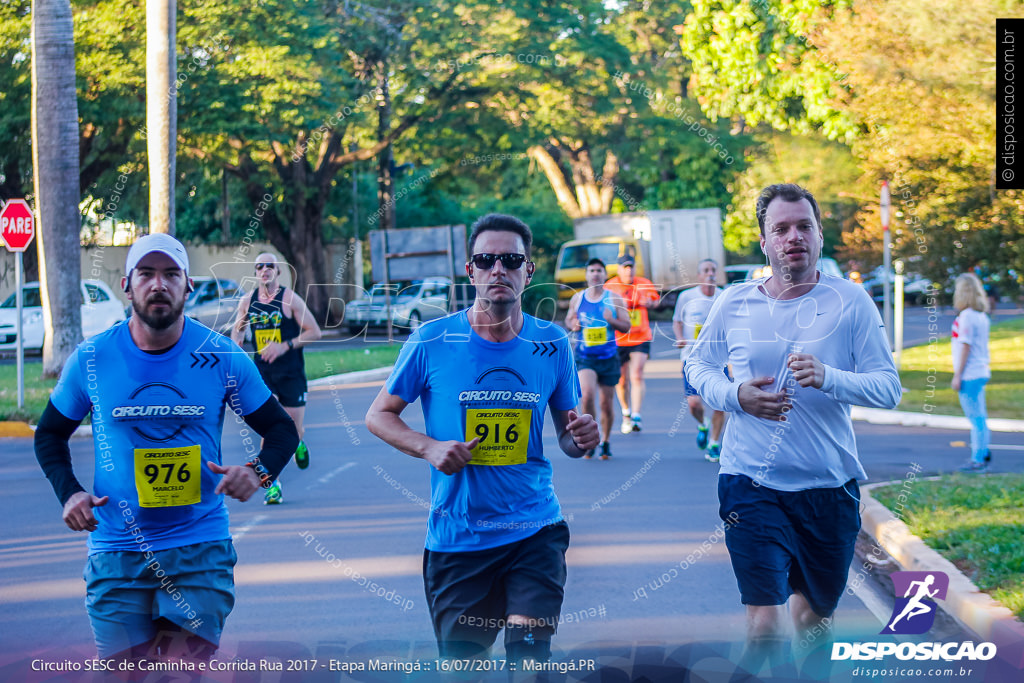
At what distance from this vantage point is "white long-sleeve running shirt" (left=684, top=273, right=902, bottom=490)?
14.3 ft

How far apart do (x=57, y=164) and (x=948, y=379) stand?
1442cm

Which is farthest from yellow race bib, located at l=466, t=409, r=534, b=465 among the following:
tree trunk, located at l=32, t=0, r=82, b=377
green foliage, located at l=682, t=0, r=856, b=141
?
tree trunk, located at l=32, t=0, r=82, b=377

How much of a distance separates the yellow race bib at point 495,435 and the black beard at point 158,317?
1.01 meters

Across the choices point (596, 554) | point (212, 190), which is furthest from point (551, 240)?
point (596, 554)

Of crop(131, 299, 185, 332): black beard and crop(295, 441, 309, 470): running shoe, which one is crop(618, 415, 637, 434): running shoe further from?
crop(131, 299, 185, 332): black beard

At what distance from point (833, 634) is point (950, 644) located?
938 mm

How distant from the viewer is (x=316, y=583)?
23.0 feet

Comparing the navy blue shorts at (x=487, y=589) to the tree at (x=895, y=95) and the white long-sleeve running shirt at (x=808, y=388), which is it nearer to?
the white long-sleeve running shirt at (x=808, y=388)

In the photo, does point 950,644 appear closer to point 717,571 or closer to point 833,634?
point 833,634

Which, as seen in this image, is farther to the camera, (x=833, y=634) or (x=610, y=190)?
(x=610, y=190)

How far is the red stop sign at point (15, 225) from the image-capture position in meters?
15.5

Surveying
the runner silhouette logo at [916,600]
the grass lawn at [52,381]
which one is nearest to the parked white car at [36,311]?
the grass lawn at [52,381]

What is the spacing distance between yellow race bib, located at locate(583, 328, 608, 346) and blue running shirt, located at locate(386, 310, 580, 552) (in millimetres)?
7621

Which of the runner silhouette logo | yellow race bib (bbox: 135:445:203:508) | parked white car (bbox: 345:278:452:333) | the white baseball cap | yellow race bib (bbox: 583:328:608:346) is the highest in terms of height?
the white baseball cap
